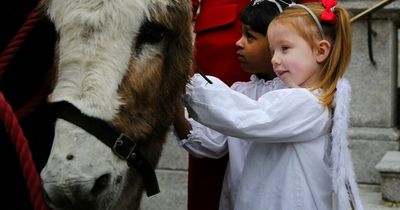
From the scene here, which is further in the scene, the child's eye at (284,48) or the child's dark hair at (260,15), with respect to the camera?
the child's dark hair at (260,15)

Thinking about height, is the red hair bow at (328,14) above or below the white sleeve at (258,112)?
above

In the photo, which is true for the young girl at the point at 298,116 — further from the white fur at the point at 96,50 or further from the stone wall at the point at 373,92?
the stone wall at the point at 373,92

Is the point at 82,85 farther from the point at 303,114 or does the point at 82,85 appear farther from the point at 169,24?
the point at 303,114

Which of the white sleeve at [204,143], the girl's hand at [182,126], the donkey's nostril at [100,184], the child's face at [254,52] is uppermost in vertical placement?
the donkey's nostril at [100,184]

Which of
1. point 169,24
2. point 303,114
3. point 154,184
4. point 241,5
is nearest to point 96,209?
point 154,184

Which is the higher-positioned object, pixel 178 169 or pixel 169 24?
pixel 169 24

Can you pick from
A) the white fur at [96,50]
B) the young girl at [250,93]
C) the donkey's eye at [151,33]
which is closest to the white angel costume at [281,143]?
the young girl at [250,93]

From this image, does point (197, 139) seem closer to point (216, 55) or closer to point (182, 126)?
point (182, 126)

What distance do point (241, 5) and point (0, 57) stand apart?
121 cm

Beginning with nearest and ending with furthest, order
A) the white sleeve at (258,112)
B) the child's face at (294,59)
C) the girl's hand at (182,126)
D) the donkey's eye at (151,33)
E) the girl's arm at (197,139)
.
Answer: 1. the donkey's eye at (151,33)
2. the white sleeve at (258,112)
3. the child's face at (294,59)
4. the girl's hand at (182,126)
5. the girl's arm at (197,139)

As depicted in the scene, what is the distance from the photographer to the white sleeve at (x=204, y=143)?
268 centimetres

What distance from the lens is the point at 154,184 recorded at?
2342 millimetres

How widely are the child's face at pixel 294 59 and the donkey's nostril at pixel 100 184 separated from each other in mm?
823

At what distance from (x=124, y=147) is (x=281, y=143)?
678 millimetres
